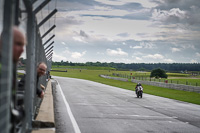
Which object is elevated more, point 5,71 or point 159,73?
point 5,71

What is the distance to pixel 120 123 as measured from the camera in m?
10.1

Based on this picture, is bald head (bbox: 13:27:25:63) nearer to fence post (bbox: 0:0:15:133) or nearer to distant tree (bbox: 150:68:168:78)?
fence post (bbox: 0:0:15:133)

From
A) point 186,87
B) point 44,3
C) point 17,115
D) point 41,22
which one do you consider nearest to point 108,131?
point 41,22

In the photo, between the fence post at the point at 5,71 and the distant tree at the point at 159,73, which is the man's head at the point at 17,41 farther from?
the distant tree at the point at 159,73

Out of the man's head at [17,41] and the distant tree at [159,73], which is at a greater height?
the man's head at [17,41]

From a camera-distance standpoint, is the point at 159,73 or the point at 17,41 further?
the point at 159,73

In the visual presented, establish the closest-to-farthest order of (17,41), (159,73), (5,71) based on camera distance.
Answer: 1. (5,71)
2. (17,41)
3. (159,73)

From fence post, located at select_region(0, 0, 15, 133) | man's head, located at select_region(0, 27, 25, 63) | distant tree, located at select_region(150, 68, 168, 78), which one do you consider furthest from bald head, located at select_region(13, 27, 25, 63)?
distant tree, located at select_region(150, 68, 168, 78)

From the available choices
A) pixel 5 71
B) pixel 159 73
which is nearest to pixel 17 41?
pixel 5 71

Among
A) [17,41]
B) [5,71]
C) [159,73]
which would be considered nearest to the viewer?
[5,71]

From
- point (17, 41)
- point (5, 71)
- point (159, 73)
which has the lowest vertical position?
Answer: point (159, 73)

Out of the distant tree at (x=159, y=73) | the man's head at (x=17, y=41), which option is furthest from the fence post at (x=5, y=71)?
the distant tree at (x=159, y=73)

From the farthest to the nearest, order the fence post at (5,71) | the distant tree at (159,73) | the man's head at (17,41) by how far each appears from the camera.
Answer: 1. the distant tree at (159,73)
2. the man's head at (17,41)
3. the fence post at (5,71)

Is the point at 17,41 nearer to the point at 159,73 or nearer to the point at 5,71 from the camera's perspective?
the point at 5,71
